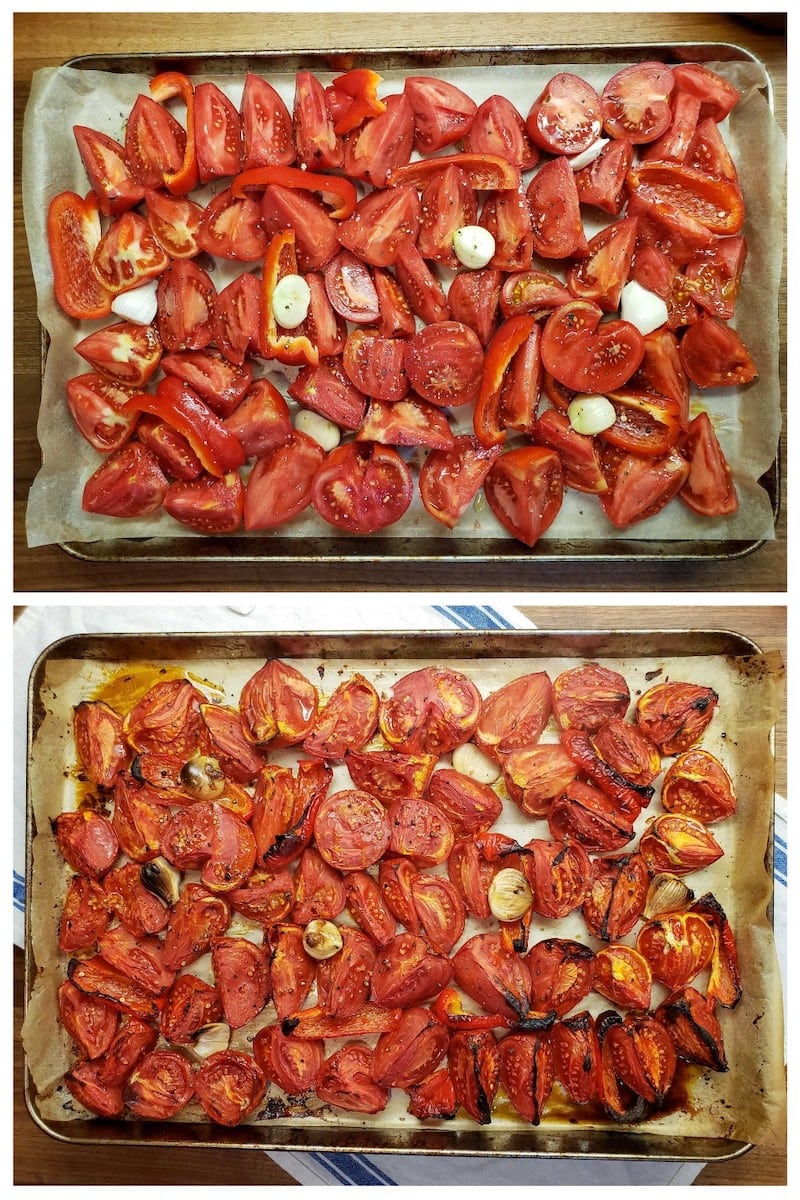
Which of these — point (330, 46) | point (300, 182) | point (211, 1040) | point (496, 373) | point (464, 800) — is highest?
point (330, 46)

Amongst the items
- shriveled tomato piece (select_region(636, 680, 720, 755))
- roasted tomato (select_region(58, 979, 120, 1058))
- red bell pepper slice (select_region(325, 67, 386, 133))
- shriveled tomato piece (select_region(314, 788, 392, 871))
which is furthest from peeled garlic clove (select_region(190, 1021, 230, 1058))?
red bell pepper slice (select_region(325, 67, 386, 133))

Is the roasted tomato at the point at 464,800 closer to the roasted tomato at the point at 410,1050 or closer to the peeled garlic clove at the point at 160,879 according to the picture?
the roasted tomato at the point at 410,1050

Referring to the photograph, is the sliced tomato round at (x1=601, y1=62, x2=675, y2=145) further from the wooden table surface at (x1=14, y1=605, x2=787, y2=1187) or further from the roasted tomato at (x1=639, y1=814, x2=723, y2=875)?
the roasted tomato at (x1=639, y1=814, x2=723, y2=875)

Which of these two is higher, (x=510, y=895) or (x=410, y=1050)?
(x=510, y=895)

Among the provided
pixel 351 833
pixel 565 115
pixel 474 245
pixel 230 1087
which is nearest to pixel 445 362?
pixel 474 245

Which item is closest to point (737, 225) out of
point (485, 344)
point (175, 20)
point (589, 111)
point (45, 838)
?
point (589, 111)

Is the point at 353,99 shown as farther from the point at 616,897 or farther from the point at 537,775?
the point at 616,897

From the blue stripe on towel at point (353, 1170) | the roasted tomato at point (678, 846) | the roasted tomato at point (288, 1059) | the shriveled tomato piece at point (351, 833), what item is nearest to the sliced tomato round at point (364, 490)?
the shriveled tomato piece at point (351, 833)

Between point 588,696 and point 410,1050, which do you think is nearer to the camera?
point 410,1050
